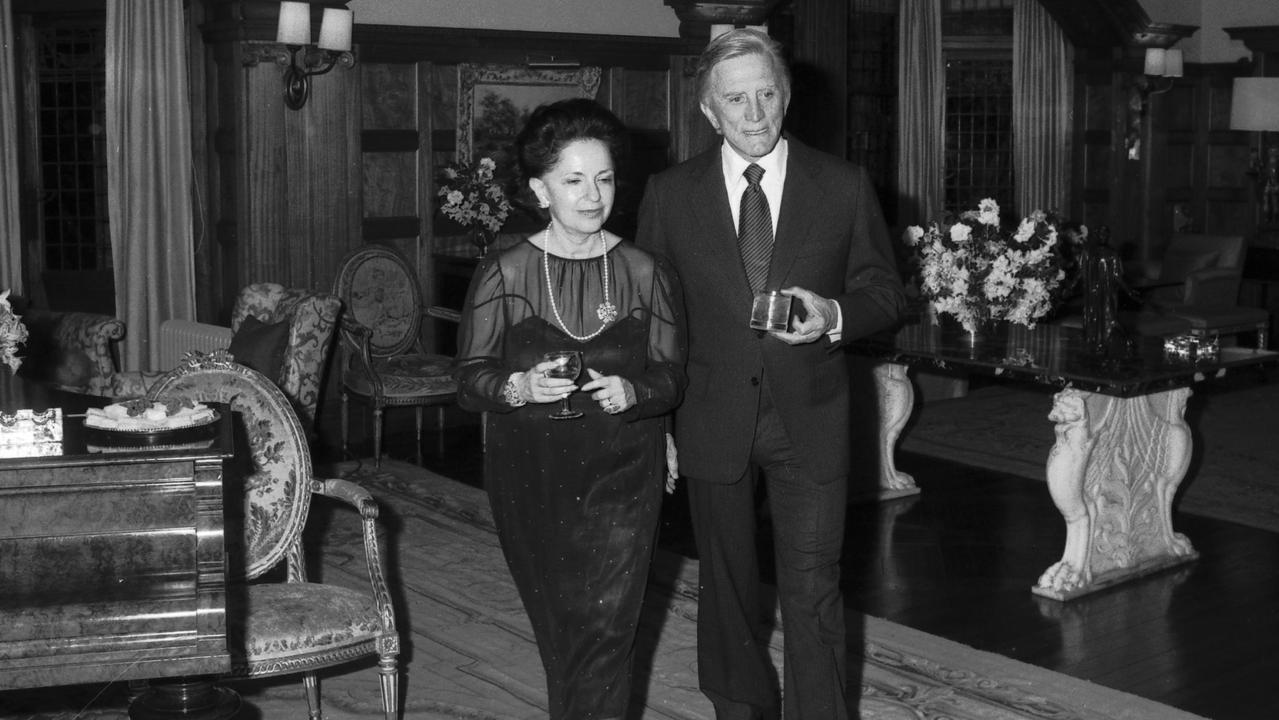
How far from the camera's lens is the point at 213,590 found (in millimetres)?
3188

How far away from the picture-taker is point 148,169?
A: 810cm

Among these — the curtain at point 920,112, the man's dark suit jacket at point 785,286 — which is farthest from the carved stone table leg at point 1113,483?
the curtain at point 920,112

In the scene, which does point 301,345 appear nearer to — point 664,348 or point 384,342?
point 384,342

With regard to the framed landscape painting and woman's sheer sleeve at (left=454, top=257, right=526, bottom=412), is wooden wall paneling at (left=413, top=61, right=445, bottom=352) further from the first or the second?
woman's sheer sleeve at (left=454, top=257, right=526, bottom=412)

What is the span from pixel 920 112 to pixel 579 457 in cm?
898

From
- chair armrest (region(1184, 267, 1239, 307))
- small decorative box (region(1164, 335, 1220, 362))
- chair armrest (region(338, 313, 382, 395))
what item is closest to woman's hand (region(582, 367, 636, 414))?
small decorative box (region(1164, 335, 1220, 362))

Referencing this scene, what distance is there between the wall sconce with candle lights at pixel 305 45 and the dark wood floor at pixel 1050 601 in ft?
7.58

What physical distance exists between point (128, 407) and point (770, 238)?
5.17ft

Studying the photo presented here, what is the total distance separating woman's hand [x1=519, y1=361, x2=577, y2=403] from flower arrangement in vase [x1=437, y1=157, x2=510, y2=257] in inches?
212

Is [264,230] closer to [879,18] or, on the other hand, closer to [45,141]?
[45,141]

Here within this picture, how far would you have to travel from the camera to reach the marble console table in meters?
5.41

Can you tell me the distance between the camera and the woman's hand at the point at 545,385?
295 cm

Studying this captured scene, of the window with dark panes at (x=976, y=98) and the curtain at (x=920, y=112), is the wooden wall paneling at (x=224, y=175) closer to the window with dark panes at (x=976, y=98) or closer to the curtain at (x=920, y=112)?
the curtain at (x=920, y=112)

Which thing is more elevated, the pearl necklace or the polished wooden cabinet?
the pearl necklace
